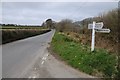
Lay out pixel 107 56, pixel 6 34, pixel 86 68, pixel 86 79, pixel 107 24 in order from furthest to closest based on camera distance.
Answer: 1. pixel 6 34
2. pixel 107 24
3. pixel 107 56
4. pixel 86 68
5. pixel 86 79

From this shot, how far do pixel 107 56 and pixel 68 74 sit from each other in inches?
124

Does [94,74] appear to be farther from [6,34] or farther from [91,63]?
[6,34]

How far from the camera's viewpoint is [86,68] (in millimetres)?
12023

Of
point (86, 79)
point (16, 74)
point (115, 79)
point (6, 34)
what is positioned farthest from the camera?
point (6, 34)

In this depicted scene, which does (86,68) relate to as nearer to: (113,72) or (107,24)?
(113,72)

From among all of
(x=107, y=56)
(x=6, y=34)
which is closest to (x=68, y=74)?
(x=107, y=56)

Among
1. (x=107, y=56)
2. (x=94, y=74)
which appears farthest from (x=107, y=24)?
(x=94, y=74)

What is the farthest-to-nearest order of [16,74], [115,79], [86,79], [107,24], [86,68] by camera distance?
[107,24], [86,68], [16,74], [86,79], [115,79]

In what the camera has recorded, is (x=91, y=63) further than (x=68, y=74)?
Yes

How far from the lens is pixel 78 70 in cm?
1216

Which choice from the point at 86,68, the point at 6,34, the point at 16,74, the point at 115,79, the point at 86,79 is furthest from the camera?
the point at 6,34

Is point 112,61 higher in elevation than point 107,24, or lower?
lower

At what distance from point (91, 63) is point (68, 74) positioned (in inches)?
77.1

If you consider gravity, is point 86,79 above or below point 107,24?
below
